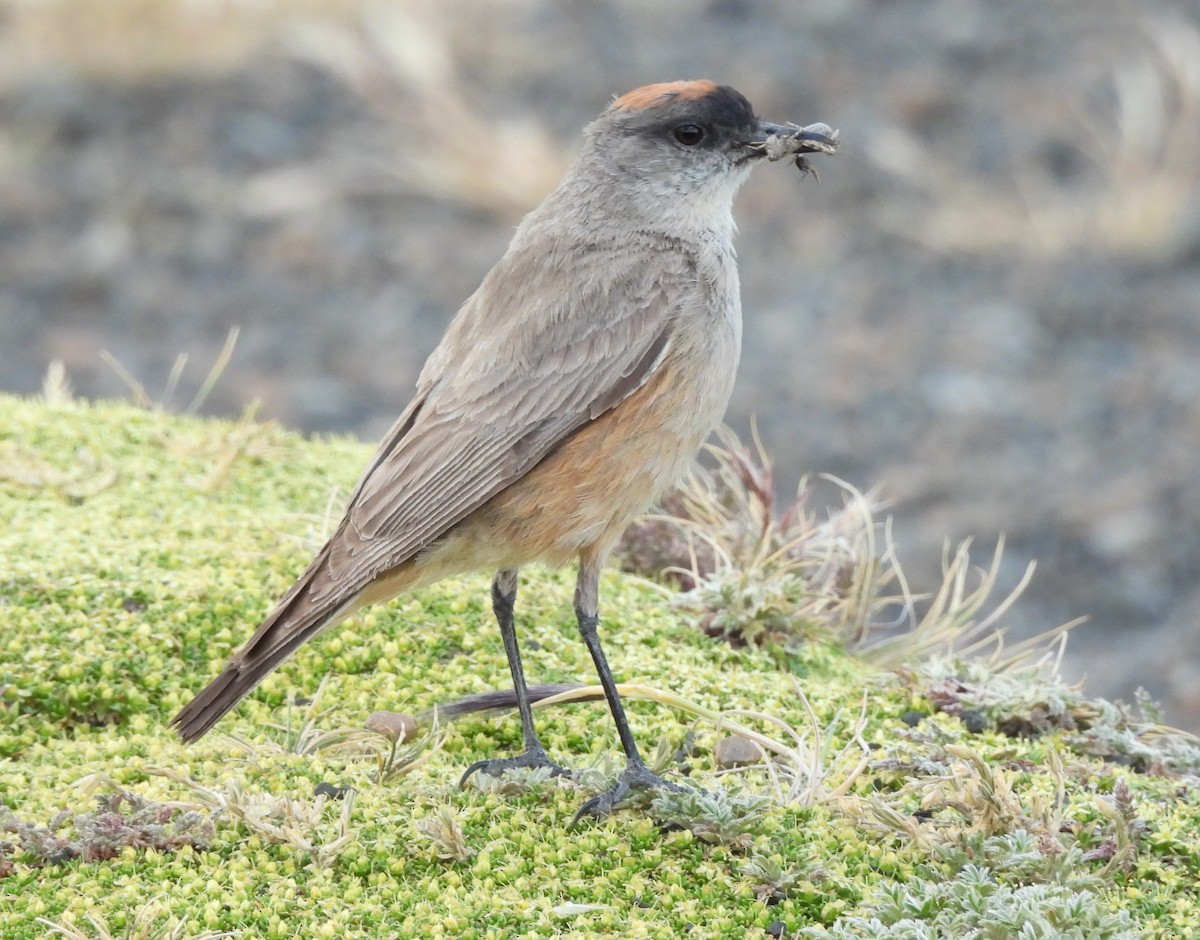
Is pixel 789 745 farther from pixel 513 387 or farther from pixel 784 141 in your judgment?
pixel 784 141

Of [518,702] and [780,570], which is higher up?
[780,570]

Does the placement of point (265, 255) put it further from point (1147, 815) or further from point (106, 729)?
point (1147, 815)

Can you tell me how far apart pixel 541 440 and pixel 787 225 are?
6416 millimetres

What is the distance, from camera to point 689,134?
4875 millimetres

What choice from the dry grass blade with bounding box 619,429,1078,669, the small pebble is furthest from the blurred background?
the small pebble

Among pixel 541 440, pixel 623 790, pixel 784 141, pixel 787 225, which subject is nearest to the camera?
pixel 623 790

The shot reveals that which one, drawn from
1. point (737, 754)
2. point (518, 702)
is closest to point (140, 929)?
point (518, 702)

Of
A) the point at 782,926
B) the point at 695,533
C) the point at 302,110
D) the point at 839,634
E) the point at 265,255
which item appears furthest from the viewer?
the point at 302,110

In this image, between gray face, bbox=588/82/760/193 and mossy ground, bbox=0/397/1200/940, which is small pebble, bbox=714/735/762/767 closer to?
mossy ground, bbox=0/397/1200/940

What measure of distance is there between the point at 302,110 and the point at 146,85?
125cm

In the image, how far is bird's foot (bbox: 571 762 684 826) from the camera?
389cm

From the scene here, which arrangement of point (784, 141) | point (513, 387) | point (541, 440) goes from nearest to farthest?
point (541, 440) → point (513, 387) → point (784, 141)

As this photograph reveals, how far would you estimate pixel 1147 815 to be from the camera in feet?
13.1

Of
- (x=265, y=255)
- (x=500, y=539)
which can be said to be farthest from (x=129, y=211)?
(x=500, y=539)
